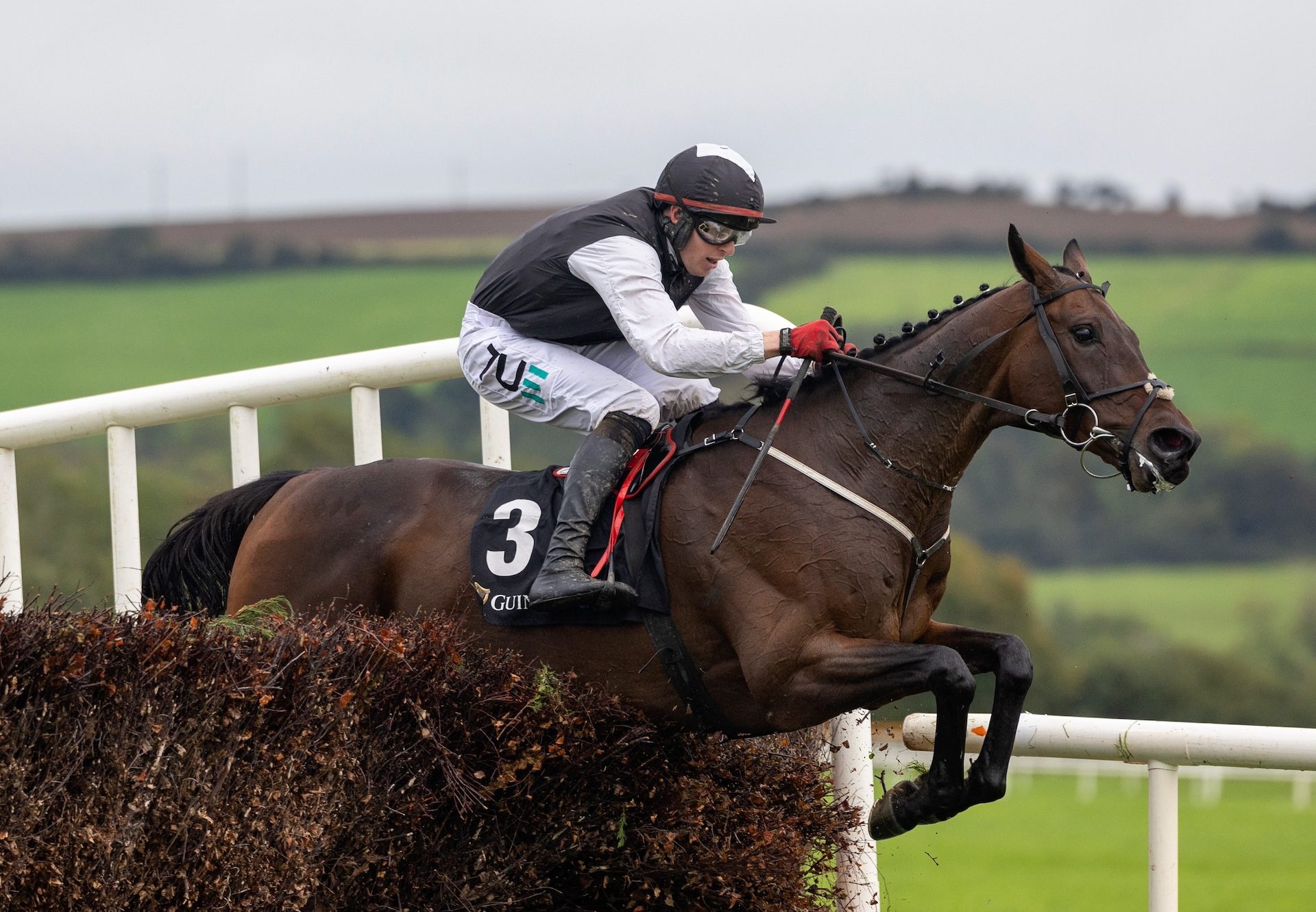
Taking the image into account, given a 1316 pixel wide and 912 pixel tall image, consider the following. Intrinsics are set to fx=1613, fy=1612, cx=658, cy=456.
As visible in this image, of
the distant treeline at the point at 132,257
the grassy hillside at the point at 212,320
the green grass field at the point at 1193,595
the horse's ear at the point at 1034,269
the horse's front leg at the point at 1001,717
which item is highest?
the horse's ear at the point at 1034,269

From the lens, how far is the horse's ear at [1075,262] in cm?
461

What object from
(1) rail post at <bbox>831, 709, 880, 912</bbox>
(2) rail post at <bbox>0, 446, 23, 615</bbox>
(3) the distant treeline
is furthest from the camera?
(3) the distant treeline

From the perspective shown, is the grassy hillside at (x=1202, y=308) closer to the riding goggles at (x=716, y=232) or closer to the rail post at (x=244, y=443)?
the rail post at (x=244, y=443)

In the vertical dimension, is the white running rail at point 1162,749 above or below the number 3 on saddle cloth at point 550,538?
below

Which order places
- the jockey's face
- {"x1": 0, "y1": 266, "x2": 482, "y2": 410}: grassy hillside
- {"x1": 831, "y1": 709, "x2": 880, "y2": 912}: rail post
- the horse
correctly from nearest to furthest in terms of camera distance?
the horse < the jockey's face < {"x1": 831, "y1": 709, "x2": 880, "y2": 912}: rail post < {"x1": 0, "y1": 266, "x2": 482, "y2": 410}: grassy hillside

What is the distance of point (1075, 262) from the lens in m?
4.70

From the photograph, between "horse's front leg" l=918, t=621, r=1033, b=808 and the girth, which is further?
the girth

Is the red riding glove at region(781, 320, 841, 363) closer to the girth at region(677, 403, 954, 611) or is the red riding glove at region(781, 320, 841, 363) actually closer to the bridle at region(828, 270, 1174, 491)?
the bridle at region(828, 270, 1174, 491)

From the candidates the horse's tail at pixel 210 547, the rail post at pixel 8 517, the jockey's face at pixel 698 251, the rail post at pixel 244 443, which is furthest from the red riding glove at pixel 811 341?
the rail post at pixel 8 517

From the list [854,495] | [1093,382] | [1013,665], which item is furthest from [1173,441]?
[854,495]

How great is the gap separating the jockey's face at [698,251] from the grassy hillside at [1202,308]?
45220 millimetres

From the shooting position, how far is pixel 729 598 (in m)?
4.52

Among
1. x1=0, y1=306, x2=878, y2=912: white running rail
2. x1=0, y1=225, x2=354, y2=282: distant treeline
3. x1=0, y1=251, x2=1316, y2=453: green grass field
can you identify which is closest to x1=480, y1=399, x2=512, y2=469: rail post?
x1=0, y1=306, x2=878, y2=912: white running rail

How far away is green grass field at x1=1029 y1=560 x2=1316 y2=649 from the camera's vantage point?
5159cm
